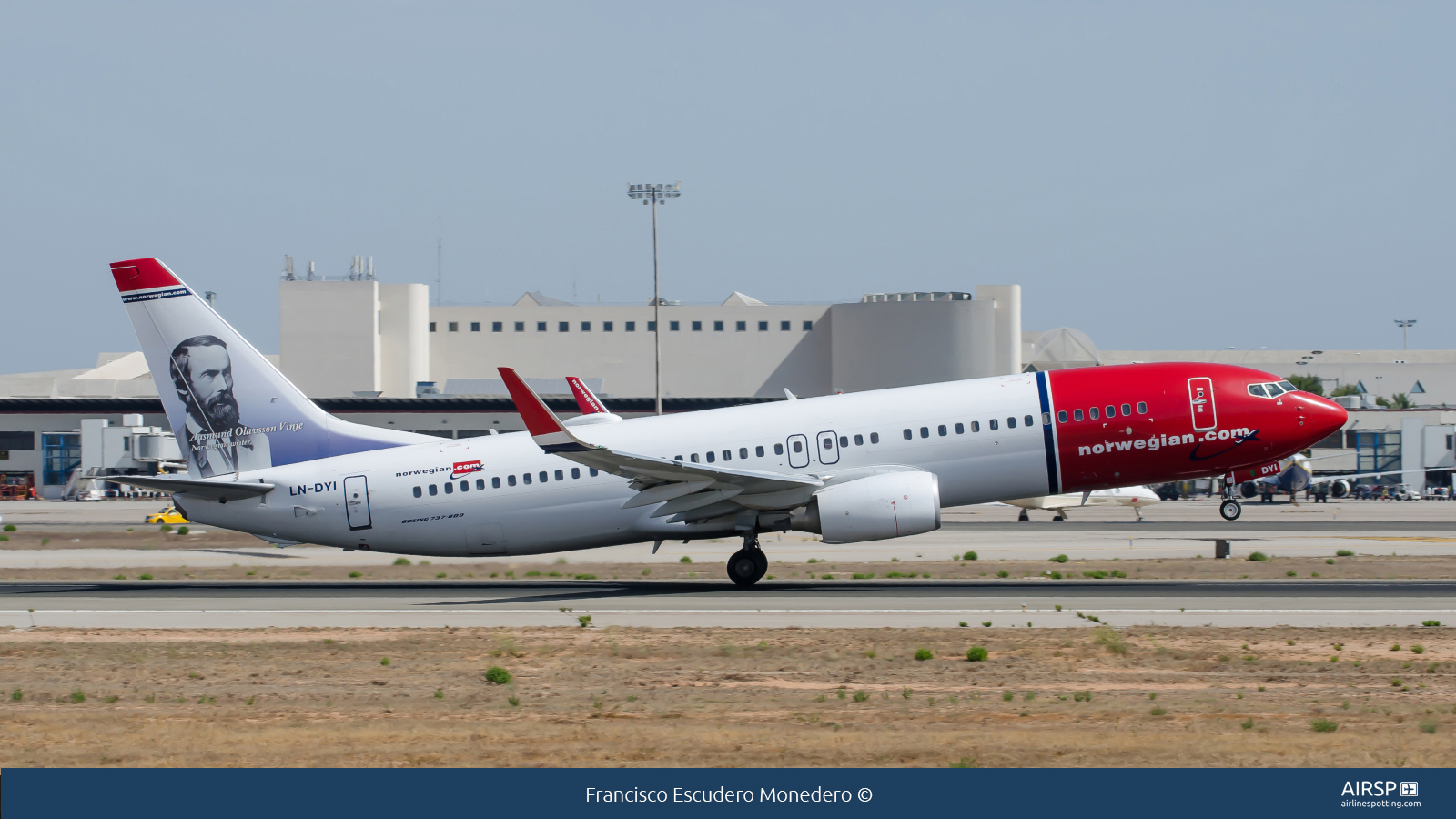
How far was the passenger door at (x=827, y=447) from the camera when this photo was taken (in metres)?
29.3

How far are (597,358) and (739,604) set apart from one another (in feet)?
357

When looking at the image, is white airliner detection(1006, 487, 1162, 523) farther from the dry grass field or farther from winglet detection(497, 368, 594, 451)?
the dry grass field

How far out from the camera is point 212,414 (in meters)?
31.4

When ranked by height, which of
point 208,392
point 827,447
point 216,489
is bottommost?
point 216,489

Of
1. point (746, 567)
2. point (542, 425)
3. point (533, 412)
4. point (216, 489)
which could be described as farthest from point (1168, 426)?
point (216, 489)

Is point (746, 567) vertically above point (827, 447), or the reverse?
point (827, 447)

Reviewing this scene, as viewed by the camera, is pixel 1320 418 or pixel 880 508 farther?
pixel 1320 418

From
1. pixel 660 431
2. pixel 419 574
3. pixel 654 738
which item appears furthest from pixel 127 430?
pixel 654 738

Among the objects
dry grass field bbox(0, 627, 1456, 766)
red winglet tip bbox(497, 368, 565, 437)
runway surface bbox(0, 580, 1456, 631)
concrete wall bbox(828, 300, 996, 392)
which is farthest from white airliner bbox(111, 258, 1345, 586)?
concrete wall bbox(828, 300, 996, 392)

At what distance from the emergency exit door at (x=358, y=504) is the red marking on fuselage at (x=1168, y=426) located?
15867mm

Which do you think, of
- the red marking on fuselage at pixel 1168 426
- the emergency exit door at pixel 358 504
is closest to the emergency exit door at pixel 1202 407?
the red marking on fuselage at pixel 1168 426

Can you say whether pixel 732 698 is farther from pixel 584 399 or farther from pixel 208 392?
pixel 584 399
